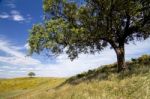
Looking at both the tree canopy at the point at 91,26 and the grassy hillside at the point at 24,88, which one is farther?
the grassy hillside at the point at 24,88

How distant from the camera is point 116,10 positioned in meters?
29.2

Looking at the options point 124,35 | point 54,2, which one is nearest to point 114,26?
point 124,35

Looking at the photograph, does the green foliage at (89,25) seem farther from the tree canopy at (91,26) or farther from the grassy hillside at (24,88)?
the grassy hillside at (24,88)

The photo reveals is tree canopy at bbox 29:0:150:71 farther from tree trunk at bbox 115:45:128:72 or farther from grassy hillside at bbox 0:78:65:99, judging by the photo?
grassy hillside at bbox 0:78:65:99

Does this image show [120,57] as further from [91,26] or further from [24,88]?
[24,88]

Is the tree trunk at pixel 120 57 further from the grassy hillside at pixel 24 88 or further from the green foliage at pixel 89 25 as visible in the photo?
the grassy hillside at pixel 24 88

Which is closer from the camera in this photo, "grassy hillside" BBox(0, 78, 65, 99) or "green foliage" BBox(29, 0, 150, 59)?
"green foliage" BBox(29, 0, 150, 59)

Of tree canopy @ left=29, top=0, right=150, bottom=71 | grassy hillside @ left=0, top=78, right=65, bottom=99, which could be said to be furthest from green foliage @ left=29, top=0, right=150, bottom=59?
grassy hillside @ left=0, top=78, right=65, bottom=99

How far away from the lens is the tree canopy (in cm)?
2939

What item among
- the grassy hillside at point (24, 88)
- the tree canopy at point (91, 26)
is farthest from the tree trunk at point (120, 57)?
the grassy hillside at point (24, 88)

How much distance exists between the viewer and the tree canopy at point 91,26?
29.4 meters

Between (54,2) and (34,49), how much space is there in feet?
17.6

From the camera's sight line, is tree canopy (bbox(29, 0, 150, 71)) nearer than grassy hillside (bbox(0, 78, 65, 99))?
Yes

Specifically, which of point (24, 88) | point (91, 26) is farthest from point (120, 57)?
point (24, 88)
